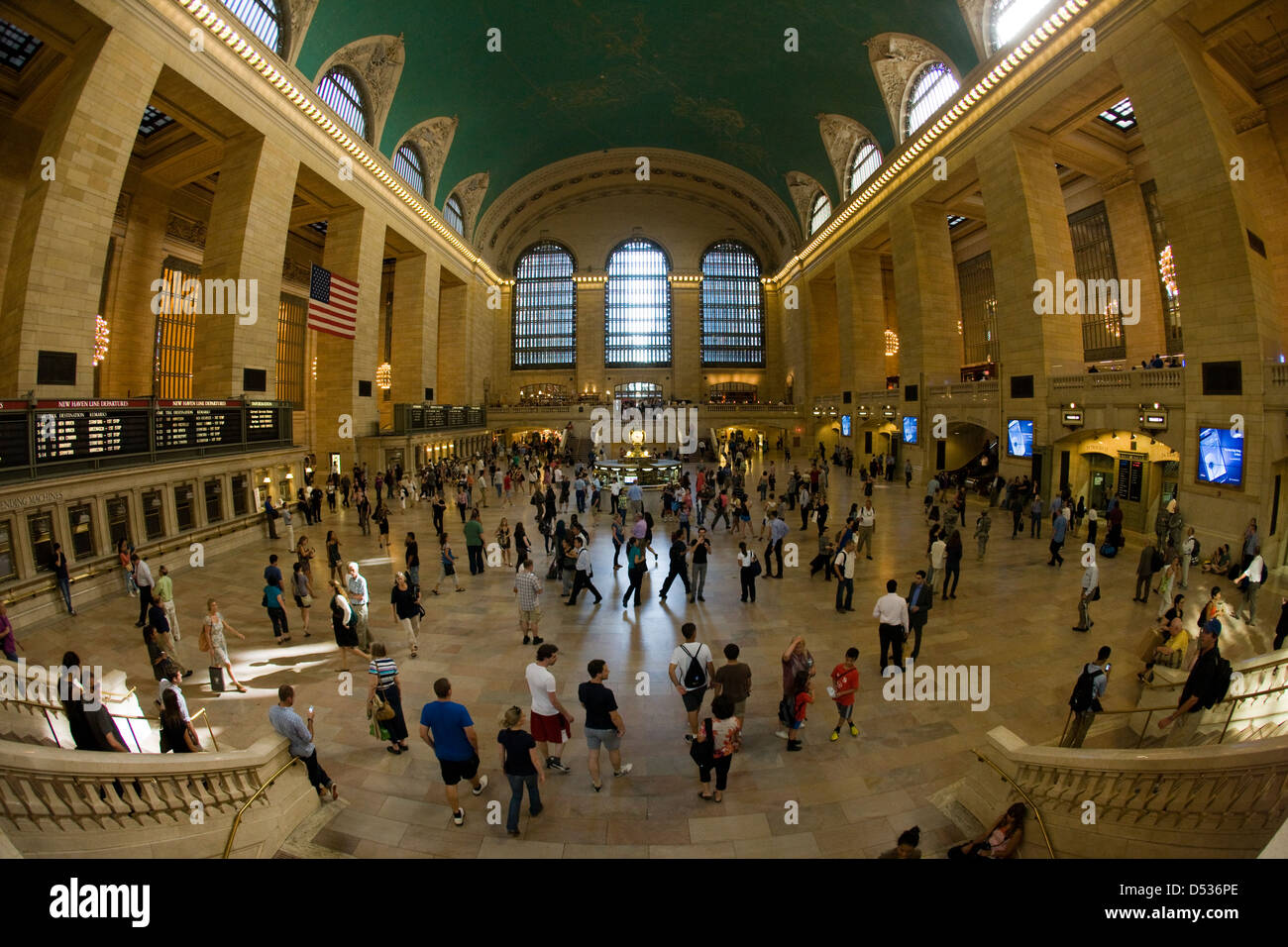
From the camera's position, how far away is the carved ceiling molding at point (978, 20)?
16781mm

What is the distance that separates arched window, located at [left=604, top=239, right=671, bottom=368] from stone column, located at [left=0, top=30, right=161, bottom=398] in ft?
117

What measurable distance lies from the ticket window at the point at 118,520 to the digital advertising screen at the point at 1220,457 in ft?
70.3

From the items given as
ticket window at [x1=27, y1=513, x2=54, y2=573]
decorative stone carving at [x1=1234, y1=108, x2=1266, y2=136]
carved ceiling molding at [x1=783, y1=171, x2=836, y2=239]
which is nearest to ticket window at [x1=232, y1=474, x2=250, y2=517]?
ticket window at [x1=27, y1=513, x2=54, y2=573]

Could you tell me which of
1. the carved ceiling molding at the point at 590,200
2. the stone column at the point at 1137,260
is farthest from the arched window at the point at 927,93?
the carved ceiling molding at the point at 590,200

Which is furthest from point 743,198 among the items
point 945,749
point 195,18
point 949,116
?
point 945,749

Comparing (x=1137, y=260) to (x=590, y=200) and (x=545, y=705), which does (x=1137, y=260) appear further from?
(x=590, y=200)

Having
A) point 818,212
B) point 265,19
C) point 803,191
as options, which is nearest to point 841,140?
point 818,212

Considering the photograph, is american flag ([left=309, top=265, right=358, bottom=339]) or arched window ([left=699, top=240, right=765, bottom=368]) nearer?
american flag ([left=309, top=265, right=358, bottom=339])

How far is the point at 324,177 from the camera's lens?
19.7 meters

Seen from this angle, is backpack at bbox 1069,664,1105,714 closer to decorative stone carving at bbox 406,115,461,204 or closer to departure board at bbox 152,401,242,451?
departure board at bbox 152,401,242,451

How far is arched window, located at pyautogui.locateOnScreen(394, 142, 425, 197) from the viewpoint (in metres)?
26.3

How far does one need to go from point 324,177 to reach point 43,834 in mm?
22890

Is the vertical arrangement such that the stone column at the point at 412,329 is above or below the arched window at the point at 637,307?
Result: below

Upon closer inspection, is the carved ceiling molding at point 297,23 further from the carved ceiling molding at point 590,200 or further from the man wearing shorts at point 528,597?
the carved ceiling molding at point 590,200
